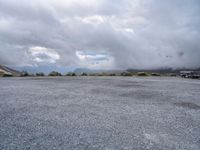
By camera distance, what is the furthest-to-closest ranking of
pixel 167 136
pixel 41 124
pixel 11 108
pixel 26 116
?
pixel 11 108
pixel 26 116
pixel 41 124
pixel 167 136

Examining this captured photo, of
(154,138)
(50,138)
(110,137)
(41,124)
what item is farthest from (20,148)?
(154,138)

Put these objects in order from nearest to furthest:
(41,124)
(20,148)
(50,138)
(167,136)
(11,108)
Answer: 1. (20,148)
2. (50,138)
3. (167,136)
4. (41,124)
5. (11,108)

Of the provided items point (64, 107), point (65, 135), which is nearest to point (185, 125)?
point (65, 135)

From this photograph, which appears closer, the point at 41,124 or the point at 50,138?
the point at 50,138

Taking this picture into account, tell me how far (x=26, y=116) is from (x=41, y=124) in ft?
3.77

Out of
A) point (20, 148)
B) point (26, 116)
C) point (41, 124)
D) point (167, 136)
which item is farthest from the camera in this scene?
point (26, 116)

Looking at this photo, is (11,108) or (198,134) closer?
(198,134)

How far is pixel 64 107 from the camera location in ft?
26.7

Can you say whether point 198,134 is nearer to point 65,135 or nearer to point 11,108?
point 65,135

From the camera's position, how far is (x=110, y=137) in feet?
15.9

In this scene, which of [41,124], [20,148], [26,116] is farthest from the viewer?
[26,116]

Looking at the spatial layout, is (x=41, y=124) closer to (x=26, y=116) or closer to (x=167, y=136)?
(x=26, y=116)

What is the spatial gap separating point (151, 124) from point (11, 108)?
5446 mm

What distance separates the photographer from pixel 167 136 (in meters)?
5.02
